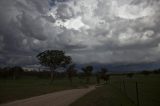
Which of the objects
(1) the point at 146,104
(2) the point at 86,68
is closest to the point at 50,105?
(1) the point at 146,104

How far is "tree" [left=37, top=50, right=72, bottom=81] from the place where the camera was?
67250mm

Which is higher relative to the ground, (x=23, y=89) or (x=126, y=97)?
(x=23, y=89)

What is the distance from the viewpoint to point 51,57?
67312 millimetres

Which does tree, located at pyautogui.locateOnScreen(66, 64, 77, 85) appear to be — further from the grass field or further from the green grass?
the grass field

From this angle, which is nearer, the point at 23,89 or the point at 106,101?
the point at 106,101

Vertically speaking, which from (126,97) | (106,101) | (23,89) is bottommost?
(106,101)

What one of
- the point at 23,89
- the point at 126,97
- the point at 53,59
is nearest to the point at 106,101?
the point at 126,97

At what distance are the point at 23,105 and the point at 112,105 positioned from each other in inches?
304

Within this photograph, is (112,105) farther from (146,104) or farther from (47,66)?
(47,66)

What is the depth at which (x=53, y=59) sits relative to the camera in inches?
2638

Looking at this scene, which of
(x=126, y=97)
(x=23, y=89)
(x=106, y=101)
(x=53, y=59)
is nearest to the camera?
(x=106, y=101)

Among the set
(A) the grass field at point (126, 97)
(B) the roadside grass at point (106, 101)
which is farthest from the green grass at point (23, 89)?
(A) the grass field at point (126, 97)

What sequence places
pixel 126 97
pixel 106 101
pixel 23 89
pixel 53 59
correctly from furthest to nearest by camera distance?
pixel 53 59 → pixel 23 89 → pixel 126 97 → pixel 106 101

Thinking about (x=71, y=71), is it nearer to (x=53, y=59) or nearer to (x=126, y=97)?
(x=53, y=59)
